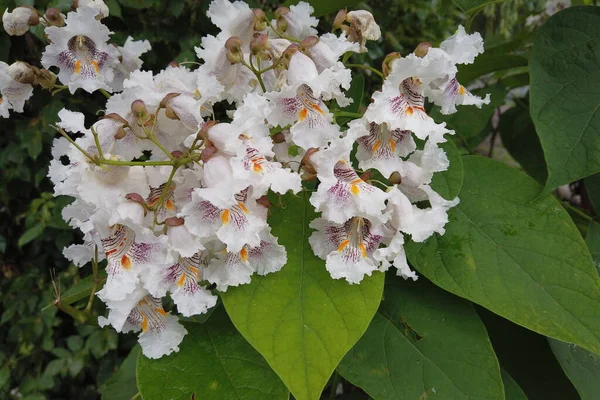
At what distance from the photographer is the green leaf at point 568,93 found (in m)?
0.58

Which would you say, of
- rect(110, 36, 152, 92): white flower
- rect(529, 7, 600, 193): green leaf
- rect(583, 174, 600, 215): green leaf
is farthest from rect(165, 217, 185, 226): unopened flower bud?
rect(583, 174, 600, 215): green leaf

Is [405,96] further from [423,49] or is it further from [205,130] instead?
[205,130]

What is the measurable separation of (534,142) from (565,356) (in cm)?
44

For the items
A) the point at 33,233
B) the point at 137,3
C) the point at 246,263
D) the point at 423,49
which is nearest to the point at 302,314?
the point at 246,263

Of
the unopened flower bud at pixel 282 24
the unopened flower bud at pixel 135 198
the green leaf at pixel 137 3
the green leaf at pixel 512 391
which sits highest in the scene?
the unopened flower bud at pixel 282 24

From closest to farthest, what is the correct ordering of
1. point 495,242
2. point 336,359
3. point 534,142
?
point 336,359, point 495,242, point 534,142

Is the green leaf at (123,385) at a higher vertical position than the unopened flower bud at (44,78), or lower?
lower

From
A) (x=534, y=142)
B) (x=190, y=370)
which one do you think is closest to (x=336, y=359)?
(x=190, y=370)

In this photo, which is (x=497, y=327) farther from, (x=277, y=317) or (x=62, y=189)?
(x=62, y=189)

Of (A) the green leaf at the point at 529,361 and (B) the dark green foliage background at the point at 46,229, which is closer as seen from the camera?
(A) the green leaf at the point at 529,361

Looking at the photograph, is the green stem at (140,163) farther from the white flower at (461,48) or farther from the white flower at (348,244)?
the white flower at (461,48)

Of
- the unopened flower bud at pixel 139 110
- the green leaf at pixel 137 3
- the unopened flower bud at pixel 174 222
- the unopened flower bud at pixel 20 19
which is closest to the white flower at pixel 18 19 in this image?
the unopened flower bud at pixel 20 19

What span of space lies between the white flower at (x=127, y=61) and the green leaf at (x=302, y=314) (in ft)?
0.89

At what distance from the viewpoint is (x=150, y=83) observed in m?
0.54
